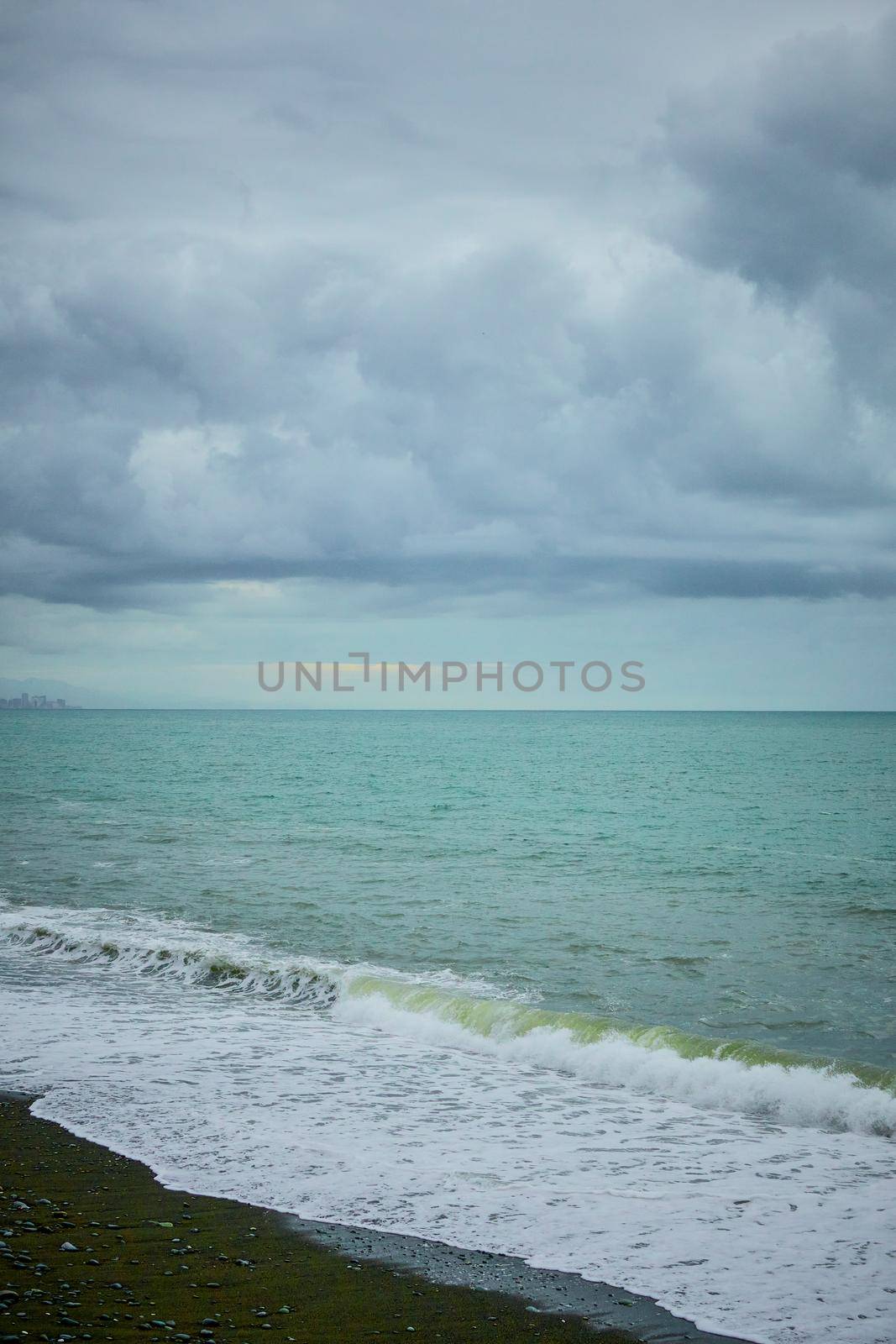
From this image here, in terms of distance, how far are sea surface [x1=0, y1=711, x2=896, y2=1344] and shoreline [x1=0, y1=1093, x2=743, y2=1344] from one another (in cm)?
35

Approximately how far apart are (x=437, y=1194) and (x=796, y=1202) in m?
3.08

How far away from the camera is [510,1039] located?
43.8 ft

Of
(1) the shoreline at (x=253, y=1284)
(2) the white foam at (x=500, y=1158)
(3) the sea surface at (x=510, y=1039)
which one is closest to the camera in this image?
(1) the shoreline at (x=253, y=1284)

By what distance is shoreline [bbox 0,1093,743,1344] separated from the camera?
579cm

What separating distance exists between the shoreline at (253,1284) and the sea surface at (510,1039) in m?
0.35

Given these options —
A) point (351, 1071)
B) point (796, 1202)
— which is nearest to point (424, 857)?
point (351, 1071)

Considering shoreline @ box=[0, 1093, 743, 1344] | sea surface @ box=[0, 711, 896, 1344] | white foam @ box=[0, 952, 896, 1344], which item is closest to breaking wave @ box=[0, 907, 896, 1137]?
sea surface @ box=[0, 711, 896, 1344]

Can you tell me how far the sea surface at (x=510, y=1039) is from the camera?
754 cm

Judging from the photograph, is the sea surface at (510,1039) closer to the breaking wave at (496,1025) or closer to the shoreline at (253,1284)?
the breaking wave at (496,1025)

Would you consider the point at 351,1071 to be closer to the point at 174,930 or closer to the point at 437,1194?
the point at 437,1194

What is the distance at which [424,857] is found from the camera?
3142cm

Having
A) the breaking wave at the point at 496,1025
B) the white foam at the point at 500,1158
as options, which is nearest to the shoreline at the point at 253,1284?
the white foam at the point at 500,1158

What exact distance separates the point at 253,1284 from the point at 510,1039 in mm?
7396

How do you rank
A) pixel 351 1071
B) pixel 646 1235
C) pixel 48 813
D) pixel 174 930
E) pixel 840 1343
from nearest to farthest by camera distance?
pixel 840 1343, pixel 646 1235, pixel 351 1071, pixel 174 930, pixel 48 813
